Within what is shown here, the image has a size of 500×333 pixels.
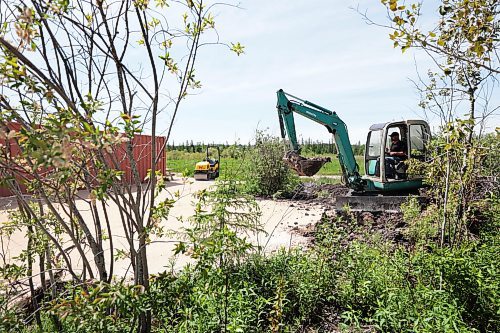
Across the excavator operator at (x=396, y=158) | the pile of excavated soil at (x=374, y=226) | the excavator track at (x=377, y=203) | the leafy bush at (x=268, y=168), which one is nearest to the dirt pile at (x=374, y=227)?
the pile of excavated soil at (x=374, y=226)

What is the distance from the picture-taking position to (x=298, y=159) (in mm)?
8320

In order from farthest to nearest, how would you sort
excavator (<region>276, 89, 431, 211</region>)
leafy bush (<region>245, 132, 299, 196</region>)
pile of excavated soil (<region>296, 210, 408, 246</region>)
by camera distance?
leafy bush (<region>245, 132, 299, 196</region>), excavator (<region>276, 89, 431, 211</region>), pile of excavated soil (<region>296, 210, 408, 246</region>)

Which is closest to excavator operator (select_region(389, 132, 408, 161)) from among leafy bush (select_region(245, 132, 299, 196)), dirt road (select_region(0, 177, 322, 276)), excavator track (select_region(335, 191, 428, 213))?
excavator track (select_region(335, 191, 428, 213))

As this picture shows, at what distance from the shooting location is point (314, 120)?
854 centimetres

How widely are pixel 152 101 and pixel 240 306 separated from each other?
1.75 m

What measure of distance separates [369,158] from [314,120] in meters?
1.52

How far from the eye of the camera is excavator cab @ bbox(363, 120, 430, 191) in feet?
24.8

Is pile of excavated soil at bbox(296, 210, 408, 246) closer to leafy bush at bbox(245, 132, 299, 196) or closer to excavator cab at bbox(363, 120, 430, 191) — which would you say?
excavator cab at bbox(363, 120, 430, 191)

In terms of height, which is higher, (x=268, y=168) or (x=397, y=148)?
(x=397, y=148)

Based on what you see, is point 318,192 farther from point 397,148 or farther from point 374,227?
point 374,227

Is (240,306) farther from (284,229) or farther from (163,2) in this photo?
(284,229)

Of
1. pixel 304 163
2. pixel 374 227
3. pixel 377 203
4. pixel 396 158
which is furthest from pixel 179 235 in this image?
pixel 396 158

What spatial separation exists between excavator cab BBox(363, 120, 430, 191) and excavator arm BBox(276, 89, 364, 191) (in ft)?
2.15

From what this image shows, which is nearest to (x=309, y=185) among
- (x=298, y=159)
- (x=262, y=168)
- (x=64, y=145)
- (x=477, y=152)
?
(x=262, y=168)
